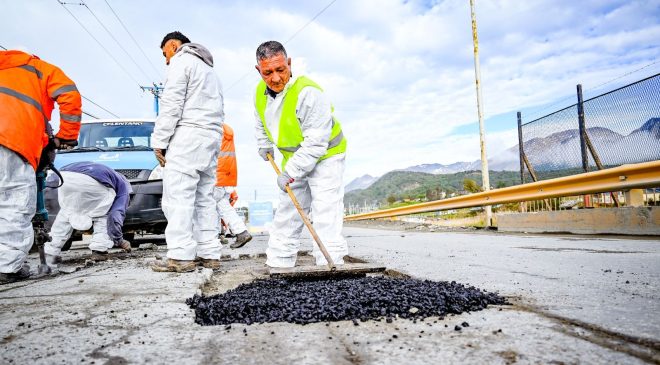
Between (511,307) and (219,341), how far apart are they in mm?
1144

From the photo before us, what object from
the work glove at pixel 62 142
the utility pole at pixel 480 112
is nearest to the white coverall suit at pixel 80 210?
the work glove at pixel 62 142

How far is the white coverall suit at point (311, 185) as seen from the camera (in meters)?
2.95

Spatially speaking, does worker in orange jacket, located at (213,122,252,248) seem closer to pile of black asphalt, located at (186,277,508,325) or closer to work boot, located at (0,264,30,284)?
work boot, located at (0,264,30,284)

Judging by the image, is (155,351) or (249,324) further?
(249,324)

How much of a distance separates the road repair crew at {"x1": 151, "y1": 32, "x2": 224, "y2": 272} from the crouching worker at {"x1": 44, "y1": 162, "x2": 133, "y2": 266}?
4.60 feet

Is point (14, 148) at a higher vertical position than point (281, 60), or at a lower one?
lower

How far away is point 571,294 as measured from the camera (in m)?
1.84

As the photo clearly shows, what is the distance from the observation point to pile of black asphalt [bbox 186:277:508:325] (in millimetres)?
1600

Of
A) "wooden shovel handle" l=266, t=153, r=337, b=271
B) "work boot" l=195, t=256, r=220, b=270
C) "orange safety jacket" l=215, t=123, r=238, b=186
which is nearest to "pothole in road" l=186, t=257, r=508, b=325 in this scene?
"wooden shovel handle" l=266, t=153, r=337, b=271

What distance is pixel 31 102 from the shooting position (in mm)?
2982

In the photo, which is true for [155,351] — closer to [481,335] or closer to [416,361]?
[416,361]

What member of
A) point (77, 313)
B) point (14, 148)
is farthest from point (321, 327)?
point (14, 148)

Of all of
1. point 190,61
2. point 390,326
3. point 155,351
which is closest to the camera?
point 155,351

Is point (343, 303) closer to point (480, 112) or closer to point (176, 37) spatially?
point (176, 37)
